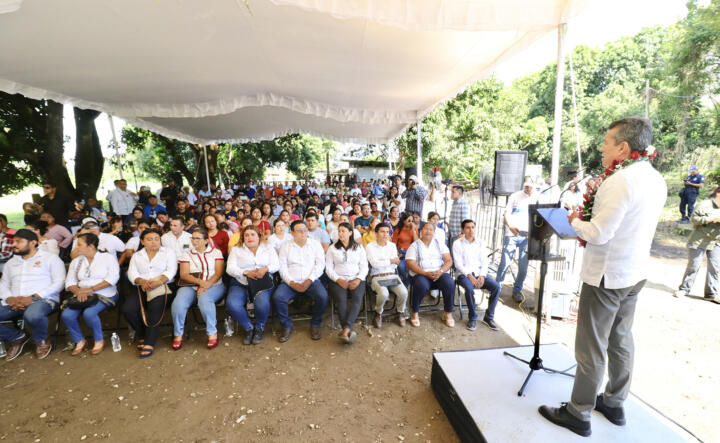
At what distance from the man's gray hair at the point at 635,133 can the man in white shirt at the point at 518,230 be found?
3.01m

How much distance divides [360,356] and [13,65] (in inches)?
222

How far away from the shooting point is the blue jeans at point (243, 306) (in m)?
3.48

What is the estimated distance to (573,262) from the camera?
4.34m

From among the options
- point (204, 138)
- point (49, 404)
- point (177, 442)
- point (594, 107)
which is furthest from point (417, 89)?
point (594, 107)

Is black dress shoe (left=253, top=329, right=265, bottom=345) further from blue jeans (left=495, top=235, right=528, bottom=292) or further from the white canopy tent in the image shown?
blue jeans (left=495, top=235, right=528, bottom=292)

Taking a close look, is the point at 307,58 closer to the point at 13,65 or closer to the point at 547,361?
the point at 13,65

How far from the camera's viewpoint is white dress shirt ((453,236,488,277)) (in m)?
4.00

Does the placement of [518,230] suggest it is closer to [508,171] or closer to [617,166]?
[508,171]

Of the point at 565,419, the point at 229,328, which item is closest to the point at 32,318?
the point at 229,328

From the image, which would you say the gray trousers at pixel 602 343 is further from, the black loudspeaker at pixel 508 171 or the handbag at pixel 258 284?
the black loudspeaker at pixel 508 171

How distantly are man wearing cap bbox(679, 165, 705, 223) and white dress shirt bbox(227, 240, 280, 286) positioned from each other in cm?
1235

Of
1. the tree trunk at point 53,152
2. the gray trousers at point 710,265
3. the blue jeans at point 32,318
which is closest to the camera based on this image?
the blue jeans at point 32,318

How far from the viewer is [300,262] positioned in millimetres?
3760

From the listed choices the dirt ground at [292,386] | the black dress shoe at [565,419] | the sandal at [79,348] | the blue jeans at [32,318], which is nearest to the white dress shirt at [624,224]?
the black dress shoe at [565,419]
